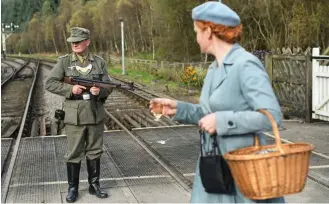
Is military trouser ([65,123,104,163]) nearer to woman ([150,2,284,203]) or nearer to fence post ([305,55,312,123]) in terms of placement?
woman ([150,2,284,203])

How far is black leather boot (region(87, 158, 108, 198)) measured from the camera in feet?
20.2

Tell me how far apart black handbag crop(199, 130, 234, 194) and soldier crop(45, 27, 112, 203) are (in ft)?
9.47

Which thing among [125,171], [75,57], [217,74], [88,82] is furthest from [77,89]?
[217,74]

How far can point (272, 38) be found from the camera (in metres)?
30.0

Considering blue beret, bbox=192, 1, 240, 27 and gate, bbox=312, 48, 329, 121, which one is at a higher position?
blue beret, bbox=192, 1, 240, 27

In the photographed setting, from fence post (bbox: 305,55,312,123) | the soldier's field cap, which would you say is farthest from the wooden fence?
the soldier's field cap

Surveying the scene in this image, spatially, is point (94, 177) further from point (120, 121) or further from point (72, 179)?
point (120, 121)

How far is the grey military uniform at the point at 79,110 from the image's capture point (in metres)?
5.85

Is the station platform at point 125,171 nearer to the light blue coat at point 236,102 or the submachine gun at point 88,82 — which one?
the submachine gun at point 88,82

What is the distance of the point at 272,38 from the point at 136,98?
13046mm

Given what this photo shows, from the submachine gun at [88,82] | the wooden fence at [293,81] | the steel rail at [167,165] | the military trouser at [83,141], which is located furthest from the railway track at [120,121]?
the wooden fence at [293,81]

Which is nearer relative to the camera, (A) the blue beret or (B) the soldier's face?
(A) the blue beret

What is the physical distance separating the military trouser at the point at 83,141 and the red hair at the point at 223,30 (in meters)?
3.24

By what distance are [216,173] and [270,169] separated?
0.34m
